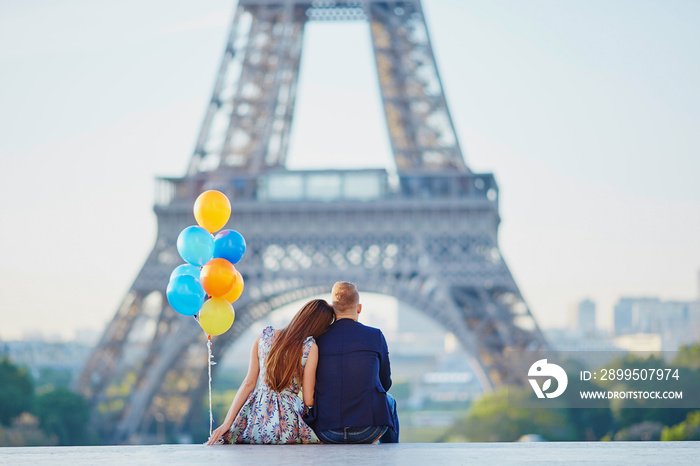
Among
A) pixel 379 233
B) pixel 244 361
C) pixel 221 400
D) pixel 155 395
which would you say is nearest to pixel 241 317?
pixel 155 395

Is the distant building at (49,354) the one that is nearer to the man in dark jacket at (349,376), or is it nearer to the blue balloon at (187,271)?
the blue balloon at (187,271)

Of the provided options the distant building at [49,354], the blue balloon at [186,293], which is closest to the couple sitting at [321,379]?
the blue balloon at [186,293]

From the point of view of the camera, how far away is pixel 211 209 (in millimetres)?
8445

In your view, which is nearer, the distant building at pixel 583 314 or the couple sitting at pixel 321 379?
the couple sitting at pixel 321 379

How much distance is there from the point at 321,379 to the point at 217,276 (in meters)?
1.91

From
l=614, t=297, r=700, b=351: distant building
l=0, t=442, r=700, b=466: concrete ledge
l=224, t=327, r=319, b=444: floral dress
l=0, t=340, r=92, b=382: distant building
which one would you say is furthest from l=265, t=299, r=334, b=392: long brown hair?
l=0, t=340, r=92, b=382: distant building

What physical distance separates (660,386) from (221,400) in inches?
1159

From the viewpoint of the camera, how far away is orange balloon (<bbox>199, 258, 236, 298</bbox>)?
26.1 ft

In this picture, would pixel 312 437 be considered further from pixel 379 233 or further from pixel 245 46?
pixel 245 46

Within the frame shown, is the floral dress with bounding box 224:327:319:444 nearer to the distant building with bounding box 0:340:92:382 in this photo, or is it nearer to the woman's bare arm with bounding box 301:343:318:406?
the woman's bare arm with bounding box 301:343:318:406

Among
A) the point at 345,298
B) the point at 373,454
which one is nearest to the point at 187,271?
the point at 345,298

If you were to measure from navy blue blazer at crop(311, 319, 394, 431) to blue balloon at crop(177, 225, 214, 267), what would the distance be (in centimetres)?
216

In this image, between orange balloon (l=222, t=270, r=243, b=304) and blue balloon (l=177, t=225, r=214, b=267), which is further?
orange balloon (l=222, t=270, r=243, b=304)

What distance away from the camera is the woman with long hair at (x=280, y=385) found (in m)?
6.30
